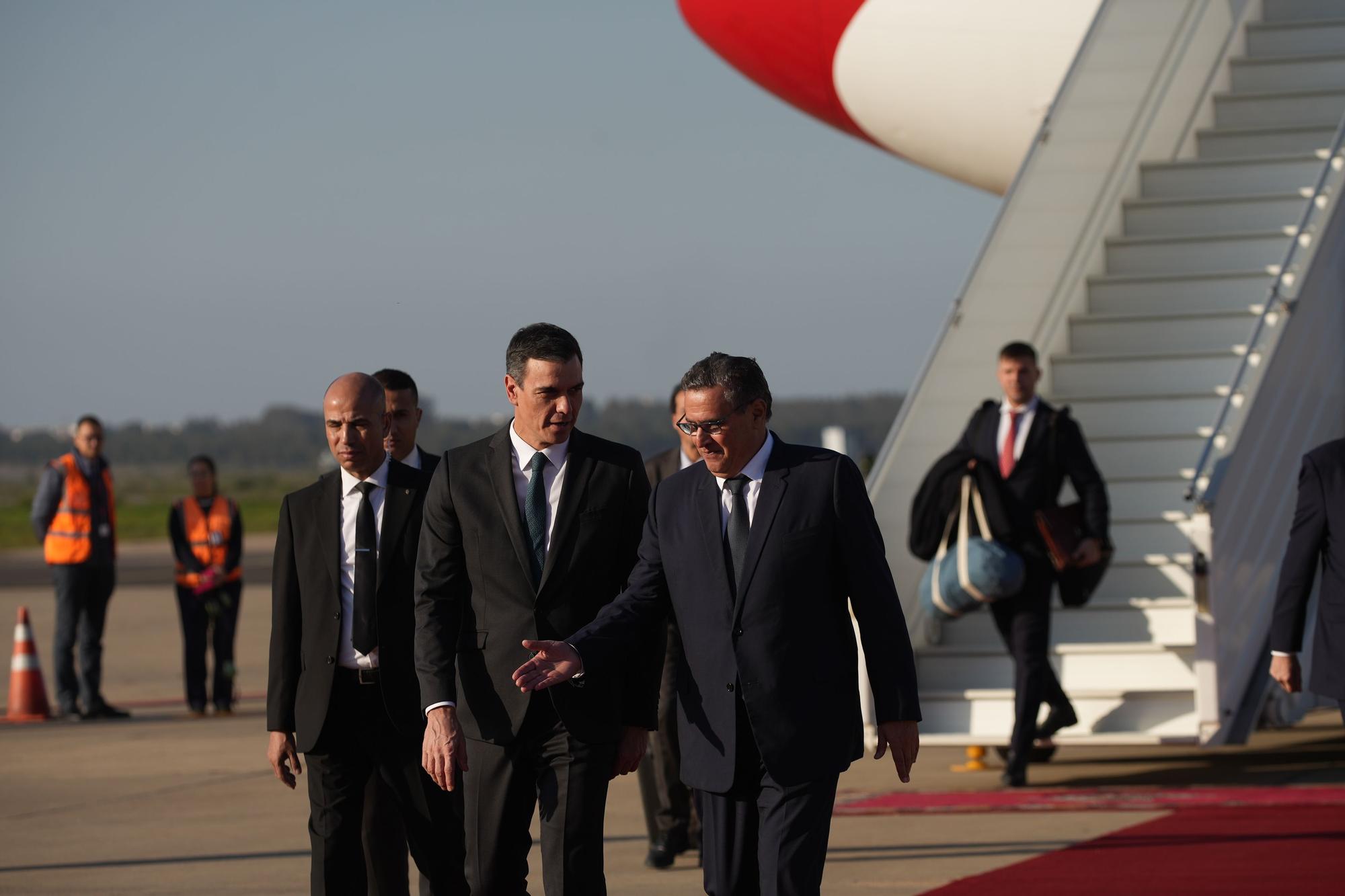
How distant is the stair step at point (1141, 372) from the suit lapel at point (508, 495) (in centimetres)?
607

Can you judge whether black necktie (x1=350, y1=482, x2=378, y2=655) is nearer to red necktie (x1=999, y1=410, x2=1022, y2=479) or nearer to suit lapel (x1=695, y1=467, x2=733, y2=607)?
suit lapel (x1=695, y1=467, x2=733, y2=607)

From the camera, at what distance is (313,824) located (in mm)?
5008

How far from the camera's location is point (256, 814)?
8328 mm

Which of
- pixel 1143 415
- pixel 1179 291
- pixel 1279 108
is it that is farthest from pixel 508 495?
pixel 1279 108

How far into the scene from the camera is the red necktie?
8.52 metres

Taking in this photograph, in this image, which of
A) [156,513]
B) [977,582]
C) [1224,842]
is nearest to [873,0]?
[977,582]

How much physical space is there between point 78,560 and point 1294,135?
8.14m

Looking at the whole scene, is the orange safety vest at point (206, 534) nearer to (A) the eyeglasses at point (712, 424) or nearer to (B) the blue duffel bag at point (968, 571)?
(B) the blue duffel bag at point (968, 571)

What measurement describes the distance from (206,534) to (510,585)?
8.62 metres

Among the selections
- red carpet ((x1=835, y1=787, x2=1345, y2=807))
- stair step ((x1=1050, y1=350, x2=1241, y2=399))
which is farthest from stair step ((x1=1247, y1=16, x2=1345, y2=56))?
Result: red carpet ((x1=835, y1=787, x2=1345, y2=807))

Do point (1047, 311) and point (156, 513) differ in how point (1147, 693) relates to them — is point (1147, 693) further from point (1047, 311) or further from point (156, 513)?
point (156, 513)

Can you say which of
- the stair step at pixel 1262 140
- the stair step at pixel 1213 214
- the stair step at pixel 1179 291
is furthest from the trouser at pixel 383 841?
the stair step at pixel 1262 140

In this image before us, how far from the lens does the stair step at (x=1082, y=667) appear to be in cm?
857

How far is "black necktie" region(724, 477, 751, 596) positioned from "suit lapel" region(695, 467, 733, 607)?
0.07 ft
